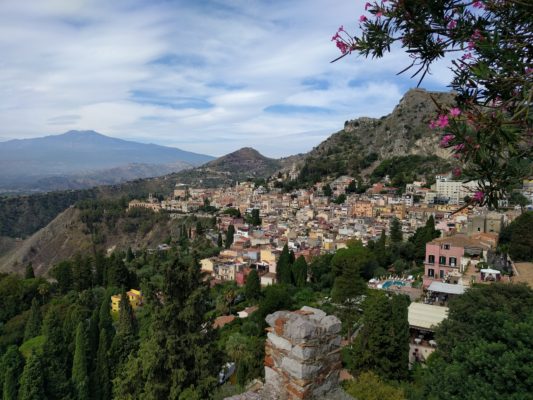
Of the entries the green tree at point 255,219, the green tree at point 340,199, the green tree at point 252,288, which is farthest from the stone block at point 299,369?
the green tree at point 340,199

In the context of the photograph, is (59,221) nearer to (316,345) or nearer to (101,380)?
(101,380)

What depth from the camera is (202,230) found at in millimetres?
50594

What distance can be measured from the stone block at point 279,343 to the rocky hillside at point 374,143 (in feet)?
224

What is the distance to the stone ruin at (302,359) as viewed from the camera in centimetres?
314

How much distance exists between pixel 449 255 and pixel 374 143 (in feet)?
208

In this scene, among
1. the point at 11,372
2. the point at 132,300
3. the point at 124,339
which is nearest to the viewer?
the point at 11,372

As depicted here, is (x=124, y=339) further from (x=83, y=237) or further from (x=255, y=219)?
(x=83, y=237)

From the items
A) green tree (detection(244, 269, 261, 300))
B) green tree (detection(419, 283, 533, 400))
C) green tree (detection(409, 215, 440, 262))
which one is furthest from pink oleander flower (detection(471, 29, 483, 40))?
green tree (detection(409, 215, 440, 262))

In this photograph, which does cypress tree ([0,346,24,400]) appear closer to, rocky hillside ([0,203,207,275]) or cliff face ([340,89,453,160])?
rocky hillside ([0,203,207,275])

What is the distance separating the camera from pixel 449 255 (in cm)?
2188

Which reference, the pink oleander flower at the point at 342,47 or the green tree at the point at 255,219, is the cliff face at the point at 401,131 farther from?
the pink oleander flower at the point at 342,47

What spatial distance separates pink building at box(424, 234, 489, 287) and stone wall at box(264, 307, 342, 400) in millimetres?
19857

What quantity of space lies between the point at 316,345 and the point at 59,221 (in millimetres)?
76086

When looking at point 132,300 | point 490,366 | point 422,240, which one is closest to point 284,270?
point 422,240
